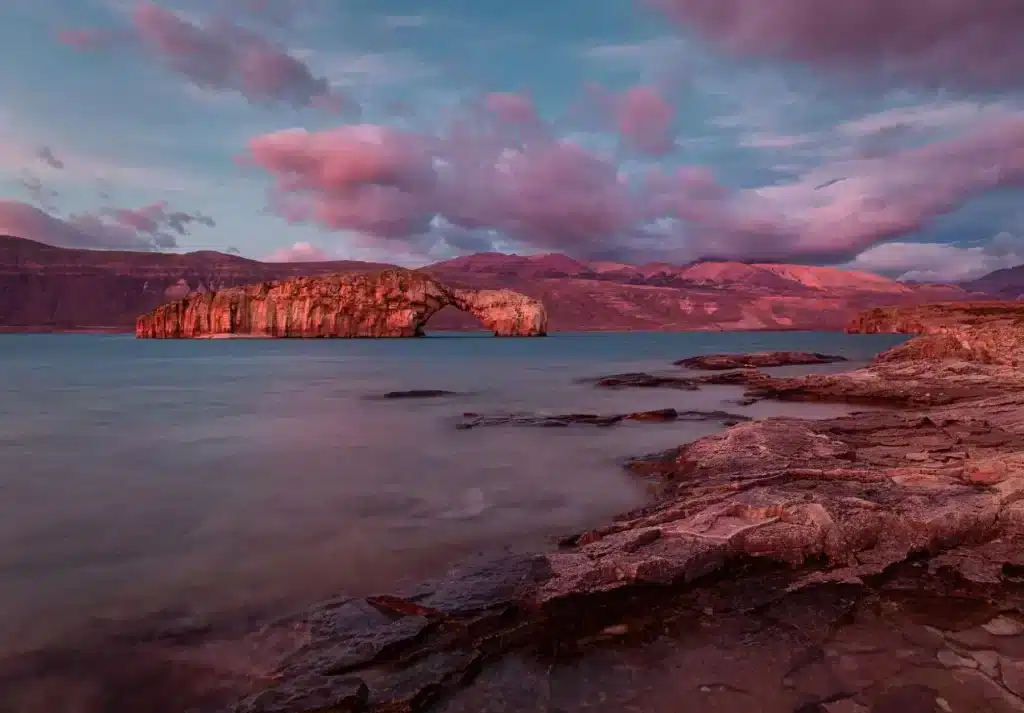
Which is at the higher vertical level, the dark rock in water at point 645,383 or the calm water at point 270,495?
the dark rock in water at point 645,383

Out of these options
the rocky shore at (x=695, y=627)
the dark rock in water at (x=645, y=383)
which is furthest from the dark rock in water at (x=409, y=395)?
the rocky shore at (x=695, y=627)

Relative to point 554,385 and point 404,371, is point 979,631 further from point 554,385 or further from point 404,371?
point 404,371

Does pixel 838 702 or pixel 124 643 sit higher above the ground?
pixel 838 702

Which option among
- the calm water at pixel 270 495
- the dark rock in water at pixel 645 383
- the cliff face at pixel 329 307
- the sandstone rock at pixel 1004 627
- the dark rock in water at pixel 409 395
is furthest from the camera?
the cliff face at pixel 329 307

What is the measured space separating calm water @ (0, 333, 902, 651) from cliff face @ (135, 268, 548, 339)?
87.1m

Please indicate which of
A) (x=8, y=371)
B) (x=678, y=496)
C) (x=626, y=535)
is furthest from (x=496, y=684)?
(x=8, y=371)

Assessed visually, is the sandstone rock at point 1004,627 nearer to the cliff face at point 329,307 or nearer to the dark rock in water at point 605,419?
the dark rock in water at point 605,419

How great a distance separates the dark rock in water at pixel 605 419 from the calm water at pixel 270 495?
100 centimetres

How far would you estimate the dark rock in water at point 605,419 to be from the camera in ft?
68.2

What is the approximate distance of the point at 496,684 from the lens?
5.06m

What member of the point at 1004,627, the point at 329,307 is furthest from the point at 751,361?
the point at 329,307

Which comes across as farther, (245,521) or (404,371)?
(404,371)

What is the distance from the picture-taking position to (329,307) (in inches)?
4601

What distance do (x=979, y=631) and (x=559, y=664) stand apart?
3904mm
